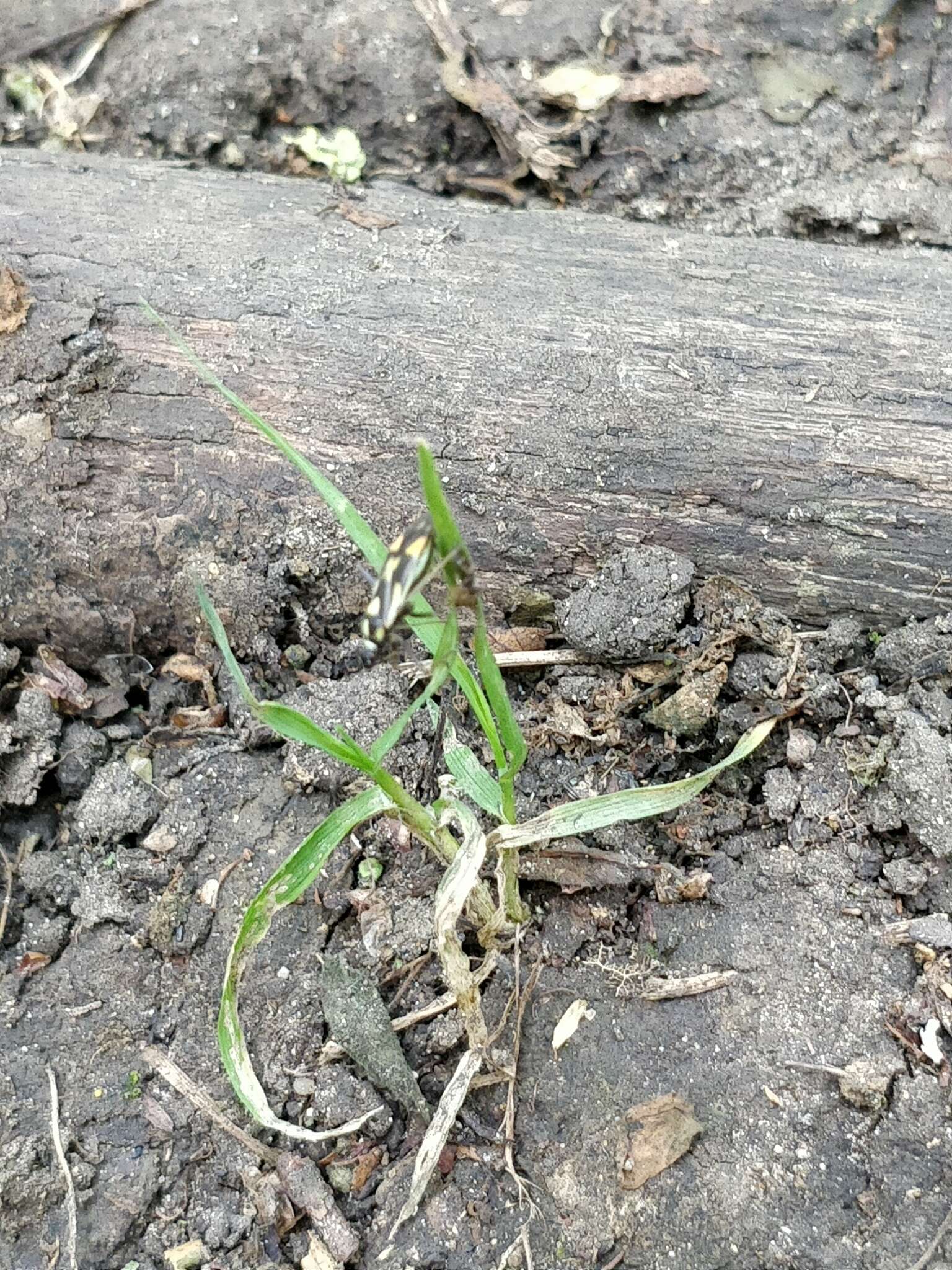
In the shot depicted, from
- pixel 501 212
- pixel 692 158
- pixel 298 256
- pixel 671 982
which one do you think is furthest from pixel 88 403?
pixel 692 158

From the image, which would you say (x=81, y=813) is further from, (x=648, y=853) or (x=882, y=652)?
(x=882, y=652)

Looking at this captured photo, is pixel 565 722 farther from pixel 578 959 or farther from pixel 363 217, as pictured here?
pixel 363 217

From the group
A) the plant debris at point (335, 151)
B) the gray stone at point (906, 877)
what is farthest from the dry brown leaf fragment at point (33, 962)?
the plant debris at point (335, 151)

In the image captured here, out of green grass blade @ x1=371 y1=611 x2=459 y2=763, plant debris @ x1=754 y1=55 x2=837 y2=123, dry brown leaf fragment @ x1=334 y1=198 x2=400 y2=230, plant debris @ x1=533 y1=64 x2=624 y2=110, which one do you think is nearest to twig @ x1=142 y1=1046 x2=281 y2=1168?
green grass blade @ x1=371 y1=611 x2=459 y2=763

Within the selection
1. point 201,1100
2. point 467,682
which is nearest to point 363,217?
point 467,682

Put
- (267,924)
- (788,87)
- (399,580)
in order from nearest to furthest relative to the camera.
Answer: (399,580)
(267,924)
(788,87)

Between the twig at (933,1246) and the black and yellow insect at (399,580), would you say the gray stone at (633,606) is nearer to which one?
the black and yellow insect at (399,580)

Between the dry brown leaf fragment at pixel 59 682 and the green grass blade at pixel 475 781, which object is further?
the dry brown leaf fragment at pixel 59 682
